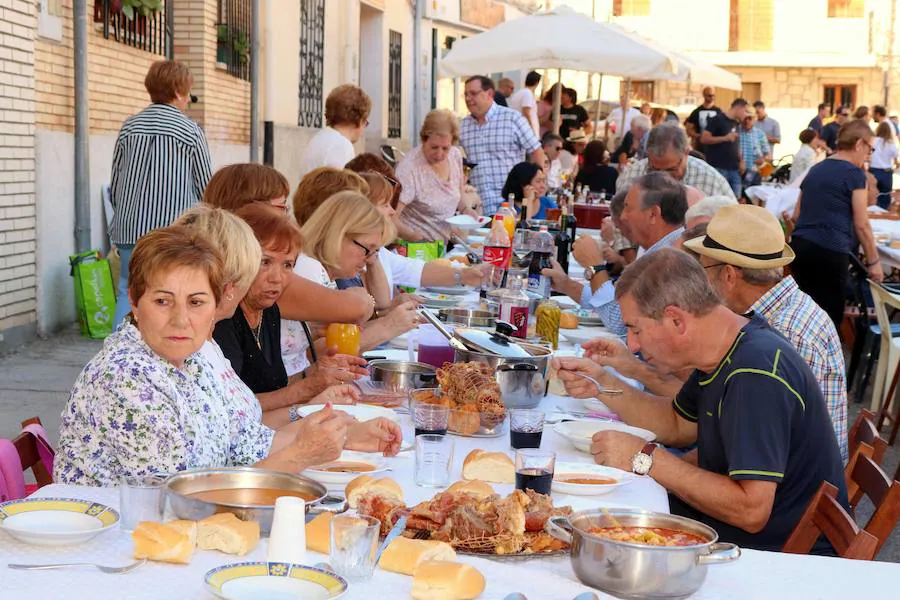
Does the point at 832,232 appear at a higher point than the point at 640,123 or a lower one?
lower

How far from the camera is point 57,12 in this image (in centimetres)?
888

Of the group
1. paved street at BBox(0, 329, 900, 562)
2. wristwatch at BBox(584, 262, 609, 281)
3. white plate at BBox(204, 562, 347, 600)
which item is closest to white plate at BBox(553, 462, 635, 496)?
white plate at BBox(204, 562, 347, 600)

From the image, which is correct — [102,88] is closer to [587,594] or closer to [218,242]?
[218,242]

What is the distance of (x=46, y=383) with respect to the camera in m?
7.39

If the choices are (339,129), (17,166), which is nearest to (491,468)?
(339,129)

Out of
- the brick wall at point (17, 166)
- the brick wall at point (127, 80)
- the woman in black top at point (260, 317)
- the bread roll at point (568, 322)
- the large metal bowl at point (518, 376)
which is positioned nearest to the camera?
the large metal bowl at point (518, 376)

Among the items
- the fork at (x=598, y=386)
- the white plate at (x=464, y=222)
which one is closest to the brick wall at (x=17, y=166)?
the white plate at (x=464, y=222)

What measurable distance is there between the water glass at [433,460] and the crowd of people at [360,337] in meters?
0.19

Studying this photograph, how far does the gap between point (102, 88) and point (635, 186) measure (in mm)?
5335

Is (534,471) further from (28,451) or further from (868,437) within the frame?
(868,437)

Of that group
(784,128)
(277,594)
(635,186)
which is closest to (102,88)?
(635,186)

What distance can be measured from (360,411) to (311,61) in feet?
48.6

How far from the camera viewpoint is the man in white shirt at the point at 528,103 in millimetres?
15461

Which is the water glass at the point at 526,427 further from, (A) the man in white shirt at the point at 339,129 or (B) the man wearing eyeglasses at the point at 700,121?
(B) the man wearing eyeglasses at the point at 700,121
